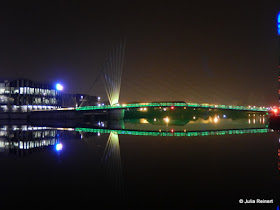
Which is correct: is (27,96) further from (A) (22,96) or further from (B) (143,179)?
(B) (143,179)

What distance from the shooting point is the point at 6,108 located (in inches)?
2894

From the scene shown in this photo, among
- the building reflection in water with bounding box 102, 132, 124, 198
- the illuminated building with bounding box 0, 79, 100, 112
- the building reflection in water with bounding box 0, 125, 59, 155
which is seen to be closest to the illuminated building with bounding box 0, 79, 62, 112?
the illuminated building with bounding box 0, 79, 100, 112

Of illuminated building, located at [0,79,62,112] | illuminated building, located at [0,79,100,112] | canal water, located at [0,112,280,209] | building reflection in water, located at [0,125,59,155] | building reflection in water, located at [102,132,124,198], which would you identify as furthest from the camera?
illuminated building, located at [0,79,100,112]

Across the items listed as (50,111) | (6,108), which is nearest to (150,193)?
(50,111)

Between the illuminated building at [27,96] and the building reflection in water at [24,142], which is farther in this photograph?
the illuminated building at [27,96]

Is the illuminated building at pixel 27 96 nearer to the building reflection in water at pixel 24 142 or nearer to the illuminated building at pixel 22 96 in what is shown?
the illuminated building at pixel 22 96

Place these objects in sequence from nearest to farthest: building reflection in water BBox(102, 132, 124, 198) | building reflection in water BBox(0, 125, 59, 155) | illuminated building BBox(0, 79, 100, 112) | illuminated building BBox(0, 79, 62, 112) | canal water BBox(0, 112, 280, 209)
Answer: canal water BBox(0, 112, 280, 209)
building reflection in water BBox(102, 132, 124, 198)
building reflection in water BBox(0, 125, 59, 155)
illuminated building BBox(0, 79, 62, 112)
illuminated building BBox(0, 79, 100, 112)

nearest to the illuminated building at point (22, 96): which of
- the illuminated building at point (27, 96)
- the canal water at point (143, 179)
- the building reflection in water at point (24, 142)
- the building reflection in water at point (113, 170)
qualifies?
the illuminated building at point (27, 96)

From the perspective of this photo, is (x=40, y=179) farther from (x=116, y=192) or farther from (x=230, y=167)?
(x=230, y=167)

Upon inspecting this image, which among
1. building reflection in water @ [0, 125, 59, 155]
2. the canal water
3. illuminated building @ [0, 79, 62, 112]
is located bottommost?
the canal water

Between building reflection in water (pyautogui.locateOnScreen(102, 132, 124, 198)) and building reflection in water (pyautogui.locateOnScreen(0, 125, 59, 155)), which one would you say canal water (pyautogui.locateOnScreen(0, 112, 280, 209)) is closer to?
building reflection in water (pyautogui.locateOnScreen(102, 132, 124, 198))

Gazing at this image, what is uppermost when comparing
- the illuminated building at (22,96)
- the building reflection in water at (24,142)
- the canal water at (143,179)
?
the illuminated building at (22,96)

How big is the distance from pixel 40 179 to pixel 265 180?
852 centimetres

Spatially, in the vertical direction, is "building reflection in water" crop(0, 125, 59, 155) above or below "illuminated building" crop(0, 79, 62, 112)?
below
